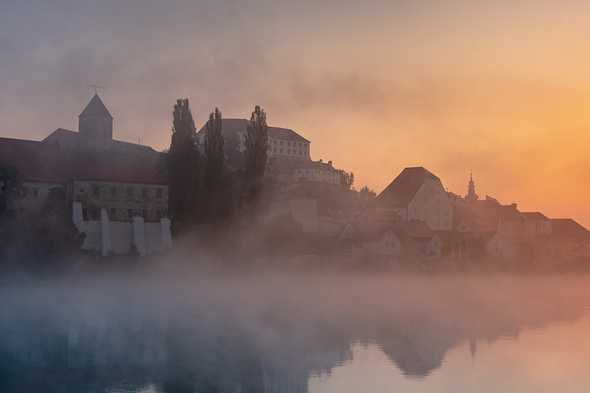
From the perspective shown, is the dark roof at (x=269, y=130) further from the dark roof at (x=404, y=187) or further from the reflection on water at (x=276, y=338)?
the reflection on water at (x=276, y=338)

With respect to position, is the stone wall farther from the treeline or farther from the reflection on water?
the reflection on water

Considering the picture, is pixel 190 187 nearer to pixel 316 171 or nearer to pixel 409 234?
pixel 409 234

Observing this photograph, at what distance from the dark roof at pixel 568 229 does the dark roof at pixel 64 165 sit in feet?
231

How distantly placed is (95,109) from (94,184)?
2506cm

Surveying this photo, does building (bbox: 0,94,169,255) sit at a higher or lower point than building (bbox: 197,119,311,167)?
lower

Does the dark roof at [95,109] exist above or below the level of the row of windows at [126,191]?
above

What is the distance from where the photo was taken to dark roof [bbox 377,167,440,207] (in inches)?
4038

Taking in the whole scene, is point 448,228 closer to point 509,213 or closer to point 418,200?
point 418,200

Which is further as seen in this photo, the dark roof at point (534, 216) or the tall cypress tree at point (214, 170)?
the dark roof at point (534, 216)

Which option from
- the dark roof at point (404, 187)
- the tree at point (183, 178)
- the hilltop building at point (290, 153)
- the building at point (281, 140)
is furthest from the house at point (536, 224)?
the tree at point (183, 178)

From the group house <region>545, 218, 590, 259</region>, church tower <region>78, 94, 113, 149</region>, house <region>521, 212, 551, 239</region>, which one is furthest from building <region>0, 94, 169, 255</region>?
house <region>521, 212, 551, 239</region>

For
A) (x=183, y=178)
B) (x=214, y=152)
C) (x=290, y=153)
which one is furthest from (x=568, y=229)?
(x=183, y=178)

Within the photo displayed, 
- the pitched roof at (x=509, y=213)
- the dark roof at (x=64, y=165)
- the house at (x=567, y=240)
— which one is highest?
the dark roof at (x=64, y=165)

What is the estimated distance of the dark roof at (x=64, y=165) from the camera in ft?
228
